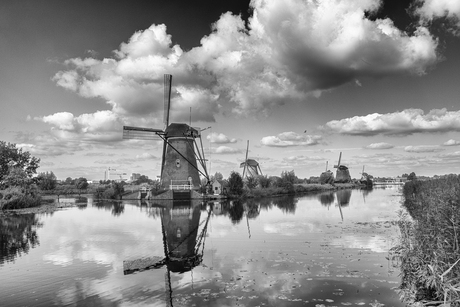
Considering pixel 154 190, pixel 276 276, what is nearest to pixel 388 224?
pixel 276 276

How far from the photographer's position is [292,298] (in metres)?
7.98

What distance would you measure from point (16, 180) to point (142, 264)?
122 feet

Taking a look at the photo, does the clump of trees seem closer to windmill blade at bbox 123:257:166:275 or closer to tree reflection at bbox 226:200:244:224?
tree reflection at bbox 226:200:244:224

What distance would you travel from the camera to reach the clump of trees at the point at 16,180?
116 feet

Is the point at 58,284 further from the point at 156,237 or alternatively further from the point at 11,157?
the point at 11,157

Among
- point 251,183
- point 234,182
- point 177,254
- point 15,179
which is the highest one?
point 15,179

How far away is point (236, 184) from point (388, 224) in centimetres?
3141

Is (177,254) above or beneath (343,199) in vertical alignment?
beneath

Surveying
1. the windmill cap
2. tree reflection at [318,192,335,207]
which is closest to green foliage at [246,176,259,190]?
tree reflection at [318,192,335,207]

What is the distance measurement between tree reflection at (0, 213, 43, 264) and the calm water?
0.18ft

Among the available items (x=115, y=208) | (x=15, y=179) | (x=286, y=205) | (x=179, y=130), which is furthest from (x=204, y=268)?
(x=15, y=179)

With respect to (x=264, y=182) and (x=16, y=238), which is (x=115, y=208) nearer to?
(x=16, y=238)

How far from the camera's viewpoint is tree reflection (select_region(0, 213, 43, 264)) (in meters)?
13.9

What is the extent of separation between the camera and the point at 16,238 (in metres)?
17.6
